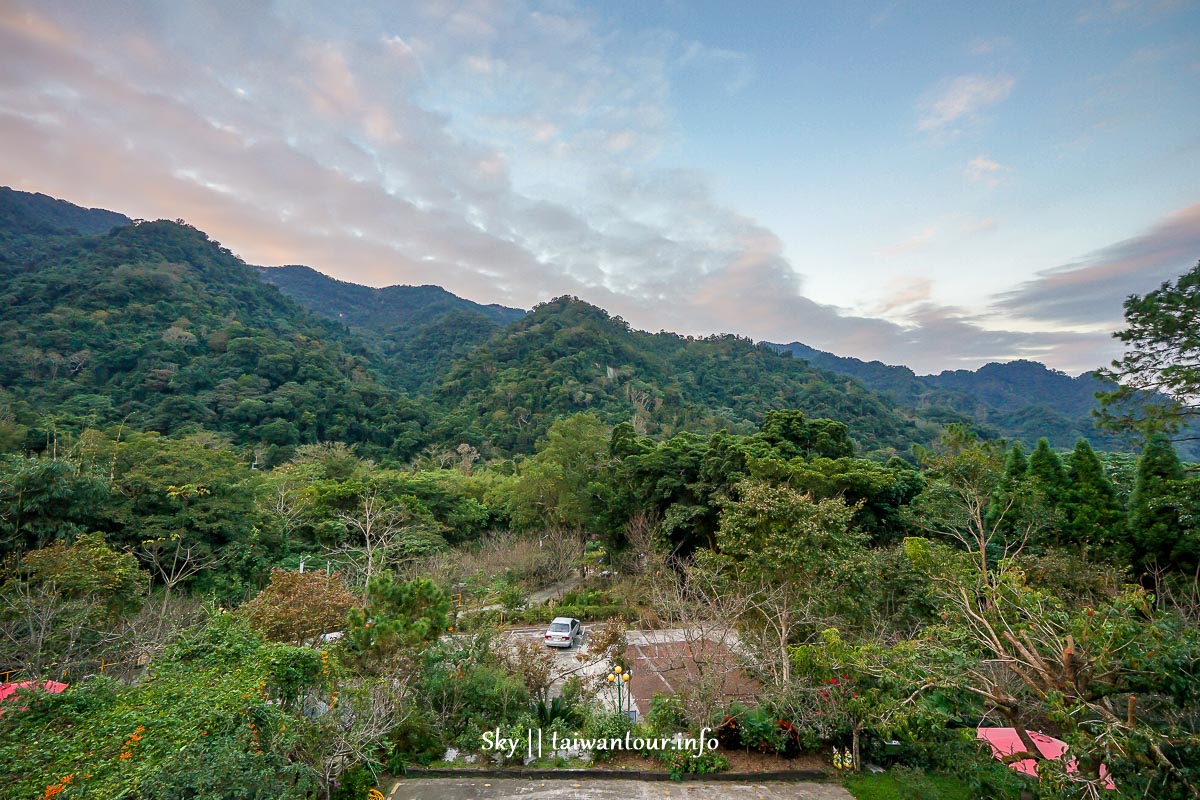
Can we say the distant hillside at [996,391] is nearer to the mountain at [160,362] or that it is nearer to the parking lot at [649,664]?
the parking lot at [649,664]

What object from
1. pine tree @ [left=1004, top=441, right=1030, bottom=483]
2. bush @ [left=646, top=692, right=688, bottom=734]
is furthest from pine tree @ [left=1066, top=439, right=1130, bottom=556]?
bush @ [left=646, top=692, right=688, bottom=734]

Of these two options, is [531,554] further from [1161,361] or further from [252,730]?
[1161,361]

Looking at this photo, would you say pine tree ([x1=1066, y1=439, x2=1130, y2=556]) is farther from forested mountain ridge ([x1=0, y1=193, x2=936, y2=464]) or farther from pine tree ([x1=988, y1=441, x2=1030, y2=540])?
forested mountain ridge ([x1=0, y1=193, x2=936, y2=464])

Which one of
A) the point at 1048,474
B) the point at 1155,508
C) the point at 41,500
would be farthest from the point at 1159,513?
the point at 41,500

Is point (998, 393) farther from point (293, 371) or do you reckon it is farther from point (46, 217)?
point (46, 217)

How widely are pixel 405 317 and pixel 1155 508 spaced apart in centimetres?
11540

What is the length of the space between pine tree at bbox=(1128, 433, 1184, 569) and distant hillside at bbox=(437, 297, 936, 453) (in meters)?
34.4

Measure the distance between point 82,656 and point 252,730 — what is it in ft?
24.3

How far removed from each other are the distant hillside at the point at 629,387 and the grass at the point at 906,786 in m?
38.4

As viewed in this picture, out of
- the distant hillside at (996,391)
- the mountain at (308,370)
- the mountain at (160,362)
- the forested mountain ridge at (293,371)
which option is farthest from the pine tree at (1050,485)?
the distant hillside at (996,391)

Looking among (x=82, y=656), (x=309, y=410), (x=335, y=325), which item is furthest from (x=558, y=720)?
(x=335, y=325)

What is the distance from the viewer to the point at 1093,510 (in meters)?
12.0

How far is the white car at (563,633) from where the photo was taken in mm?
14352

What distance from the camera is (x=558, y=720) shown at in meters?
8.46
